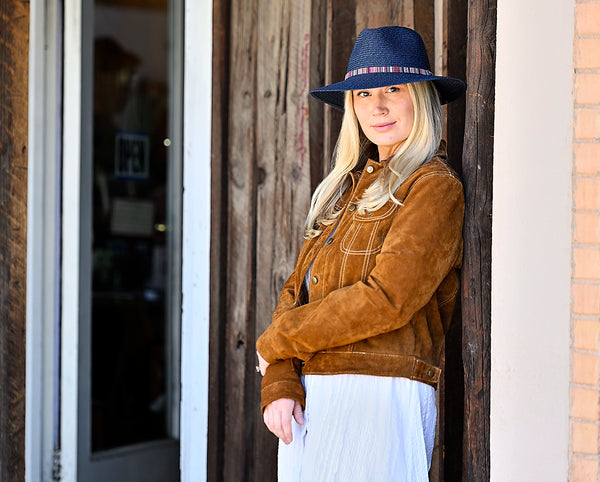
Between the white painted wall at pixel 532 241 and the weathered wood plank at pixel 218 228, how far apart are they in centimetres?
154

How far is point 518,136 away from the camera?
1917 millimetres

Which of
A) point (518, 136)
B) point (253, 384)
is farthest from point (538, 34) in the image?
point (253, 384)

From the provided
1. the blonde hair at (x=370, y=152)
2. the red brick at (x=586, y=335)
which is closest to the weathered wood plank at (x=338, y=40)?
the blonde hair at (x=370, y=152)

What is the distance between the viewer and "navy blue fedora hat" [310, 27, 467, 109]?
6.63 ft

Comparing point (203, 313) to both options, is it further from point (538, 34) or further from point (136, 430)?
point (538, 34)

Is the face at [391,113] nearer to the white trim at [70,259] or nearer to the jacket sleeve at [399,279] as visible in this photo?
the jacket sleeve at [399,279]

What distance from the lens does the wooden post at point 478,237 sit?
1942 mm

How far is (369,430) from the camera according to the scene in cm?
188

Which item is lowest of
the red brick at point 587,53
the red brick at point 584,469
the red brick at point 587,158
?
the red brick at point 584,469

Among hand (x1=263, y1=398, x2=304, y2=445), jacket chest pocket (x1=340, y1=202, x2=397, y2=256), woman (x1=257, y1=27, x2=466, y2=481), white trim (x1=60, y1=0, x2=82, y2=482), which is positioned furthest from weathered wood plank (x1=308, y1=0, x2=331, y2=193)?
white trim (x1=60, y1=0, x2=82, y2=482)

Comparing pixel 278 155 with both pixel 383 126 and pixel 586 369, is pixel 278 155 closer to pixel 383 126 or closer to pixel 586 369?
pixel 383 126

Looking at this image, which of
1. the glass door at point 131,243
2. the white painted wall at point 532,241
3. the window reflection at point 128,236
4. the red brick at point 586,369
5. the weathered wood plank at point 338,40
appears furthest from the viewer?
the window reflection at point 128,236

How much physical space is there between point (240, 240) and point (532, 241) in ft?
5.02

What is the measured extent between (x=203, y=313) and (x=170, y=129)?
4.68ft
